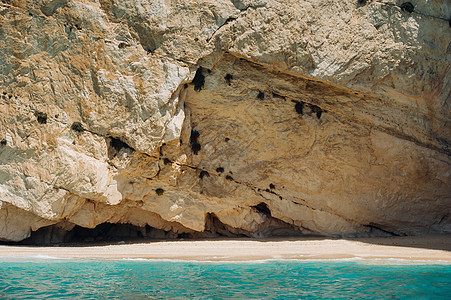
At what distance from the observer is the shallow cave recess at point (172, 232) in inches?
744

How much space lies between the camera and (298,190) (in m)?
18.5

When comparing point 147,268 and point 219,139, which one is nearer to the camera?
point 147,268

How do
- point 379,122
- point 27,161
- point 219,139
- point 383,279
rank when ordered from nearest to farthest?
point 383,279 → point 27,161 → point 379,122 → point 219,139

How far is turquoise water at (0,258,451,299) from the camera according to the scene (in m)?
8.69

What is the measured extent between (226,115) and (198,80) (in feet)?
7.45

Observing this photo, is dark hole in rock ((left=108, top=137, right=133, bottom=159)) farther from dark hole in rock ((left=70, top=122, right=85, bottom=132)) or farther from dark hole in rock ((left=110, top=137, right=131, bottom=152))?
dark hole in rock ((left=70, top=122, right=85, bottom=132))

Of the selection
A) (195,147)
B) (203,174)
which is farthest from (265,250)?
(195,147)

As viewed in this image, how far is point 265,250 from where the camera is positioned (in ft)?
51.1

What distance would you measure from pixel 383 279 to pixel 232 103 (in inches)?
401

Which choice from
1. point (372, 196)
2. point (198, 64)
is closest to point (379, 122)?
point (372, 196)

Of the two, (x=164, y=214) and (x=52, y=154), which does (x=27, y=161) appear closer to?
(x=52, y=154)

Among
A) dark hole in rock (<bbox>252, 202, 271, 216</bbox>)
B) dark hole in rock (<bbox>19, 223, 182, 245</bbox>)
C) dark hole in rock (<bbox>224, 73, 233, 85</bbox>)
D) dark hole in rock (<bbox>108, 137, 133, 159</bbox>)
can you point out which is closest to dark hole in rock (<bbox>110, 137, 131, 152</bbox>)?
dark hole in rock (<bbox>108, 137, 133, 159</bbox>)

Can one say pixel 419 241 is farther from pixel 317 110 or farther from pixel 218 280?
pixel 218 280

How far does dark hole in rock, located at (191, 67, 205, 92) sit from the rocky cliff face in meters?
0.09
